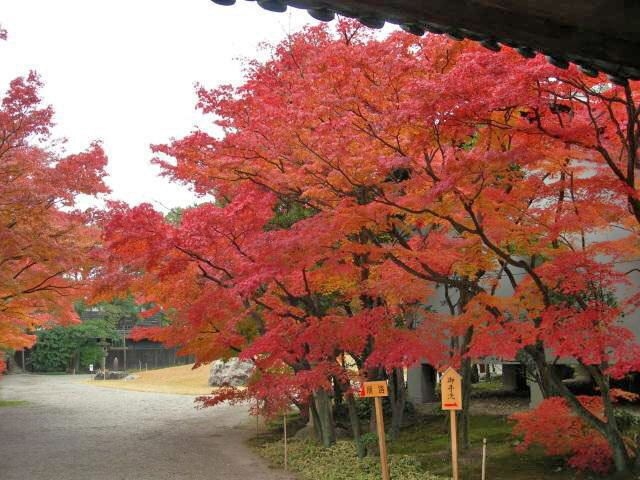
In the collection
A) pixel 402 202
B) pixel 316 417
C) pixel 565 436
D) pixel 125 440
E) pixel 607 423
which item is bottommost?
pixel 125 440

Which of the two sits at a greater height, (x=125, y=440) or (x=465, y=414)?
(x=465, y=414)

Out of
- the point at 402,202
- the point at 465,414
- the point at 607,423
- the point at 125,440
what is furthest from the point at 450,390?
the point at 125,440

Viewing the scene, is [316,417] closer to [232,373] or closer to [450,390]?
[450,390]

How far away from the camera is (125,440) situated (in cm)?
1769

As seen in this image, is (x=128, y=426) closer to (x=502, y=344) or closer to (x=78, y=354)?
(x=502, y=344)

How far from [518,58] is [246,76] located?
277 inches

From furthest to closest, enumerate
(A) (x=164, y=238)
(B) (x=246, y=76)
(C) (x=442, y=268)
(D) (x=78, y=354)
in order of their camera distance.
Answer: (D) (x=78, y=354) → (B) (x=246, y=76) → (A) (x=164, y=238) → (C) (x=442, y=268)

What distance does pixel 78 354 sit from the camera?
5069 centimetres

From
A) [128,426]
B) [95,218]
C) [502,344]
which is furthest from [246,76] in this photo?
[128,426]

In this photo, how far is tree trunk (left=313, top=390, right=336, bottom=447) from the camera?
1466 centimetres

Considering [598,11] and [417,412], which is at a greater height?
[598,11]

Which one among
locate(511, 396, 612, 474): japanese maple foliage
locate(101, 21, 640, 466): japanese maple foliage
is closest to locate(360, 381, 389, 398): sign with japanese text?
locate(101, 21, 640, 466): japanese maple foliage

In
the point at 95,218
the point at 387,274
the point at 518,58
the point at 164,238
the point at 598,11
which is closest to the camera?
the point at 598,11

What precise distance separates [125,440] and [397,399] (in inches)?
305
